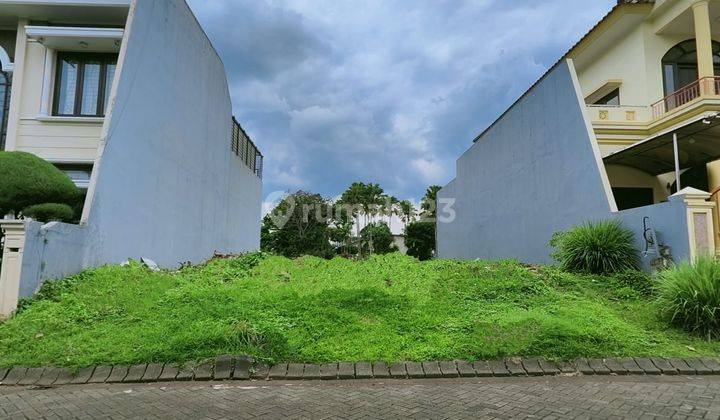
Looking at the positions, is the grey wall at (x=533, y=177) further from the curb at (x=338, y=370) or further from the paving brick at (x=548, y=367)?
the paving brick at (x=548, y=367)

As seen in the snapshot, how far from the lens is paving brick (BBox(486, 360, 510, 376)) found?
5125 millimetres

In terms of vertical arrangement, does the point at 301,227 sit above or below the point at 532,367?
above

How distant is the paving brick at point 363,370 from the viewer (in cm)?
507

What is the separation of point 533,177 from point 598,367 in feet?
31.1

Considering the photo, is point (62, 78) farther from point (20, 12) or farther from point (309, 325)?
point (309, 325)

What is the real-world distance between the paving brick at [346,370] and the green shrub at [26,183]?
6.61 meters

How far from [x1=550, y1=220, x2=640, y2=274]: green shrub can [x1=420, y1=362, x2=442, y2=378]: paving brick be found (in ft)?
16.8

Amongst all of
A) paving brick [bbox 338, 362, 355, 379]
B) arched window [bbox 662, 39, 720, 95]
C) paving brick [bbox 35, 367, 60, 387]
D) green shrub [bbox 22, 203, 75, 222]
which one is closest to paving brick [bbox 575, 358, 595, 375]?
paving brick [bbox 338, 362, 355, 379]

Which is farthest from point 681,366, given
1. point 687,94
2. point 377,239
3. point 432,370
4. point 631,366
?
point 377,239

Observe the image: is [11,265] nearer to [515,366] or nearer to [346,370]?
[346,370]

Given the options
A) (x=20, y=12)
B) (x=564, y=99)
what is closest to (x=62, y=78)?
(x=20, y=12)

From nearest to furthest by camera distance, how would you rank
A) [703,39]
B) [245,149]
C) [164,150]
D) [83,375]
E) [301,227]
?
1. [83,375]
2. [164,150]
3. [703,39]
4. [245,149]
5. [301,227]

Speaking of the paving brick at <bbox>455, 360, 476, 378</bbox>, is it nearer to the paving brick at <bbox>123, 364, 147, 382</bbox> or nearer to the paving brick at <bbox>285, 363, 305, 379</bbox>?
the paving brick at <bbox>285, 363, 305, 379</bbox>

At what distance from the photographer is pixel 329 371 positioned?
5.12 m
